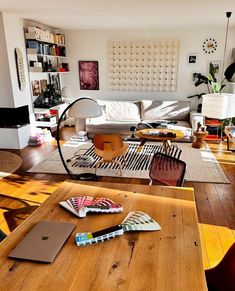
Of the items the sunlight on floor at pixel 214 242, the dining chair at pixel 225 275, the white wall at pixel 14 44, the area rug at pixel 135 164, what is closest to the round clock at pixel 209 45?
the area rug at pixel 135 164

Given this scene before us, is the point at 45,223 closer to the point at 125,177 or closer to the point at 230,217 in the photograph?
the point at 230,217

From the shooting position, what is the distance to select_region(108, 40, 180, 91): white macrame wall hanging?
245 inches

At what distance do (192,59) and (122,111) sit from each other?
2123mm

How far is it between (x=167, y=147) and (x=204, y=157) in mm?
659

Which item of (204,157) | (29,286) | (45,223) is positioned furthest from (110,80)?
(29,286)

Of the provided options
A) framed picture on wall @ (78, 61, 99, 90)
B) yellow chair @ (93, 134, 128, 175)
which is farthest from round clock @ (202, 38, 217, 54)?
yellow chair @ (93, 134, 128, 175)

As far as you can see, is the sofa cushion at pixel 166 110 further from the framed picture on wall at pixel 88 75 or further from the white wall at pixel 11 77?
the white wall at pixel 11 77

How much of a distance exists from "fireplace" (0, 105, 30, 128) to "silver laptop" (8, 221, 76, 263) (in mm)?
3924

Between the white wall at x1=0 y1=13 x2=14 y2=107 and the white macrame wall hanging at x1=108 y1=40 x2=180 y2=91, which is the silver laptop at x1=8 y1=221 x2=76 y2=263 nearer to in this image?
the white wall at x1=0 y1=13 x2=14 y2=107

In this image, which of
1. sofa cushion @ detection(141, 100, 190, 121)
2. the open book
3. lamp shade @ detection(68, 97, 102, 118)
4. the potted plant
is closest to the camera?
the open book

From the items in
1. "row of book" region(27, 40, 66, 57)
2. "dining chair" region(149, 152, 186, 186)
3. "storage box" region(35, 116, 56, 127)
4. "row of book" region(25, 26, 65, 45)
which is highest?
"row of book" region(25, 26, 65, 45)

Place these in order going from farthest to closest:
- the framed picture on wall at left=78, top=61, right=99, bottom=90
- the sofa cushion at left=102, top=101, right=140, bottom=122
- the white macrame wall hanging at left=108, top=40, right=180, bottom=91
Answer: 1. the framed picture on wall at left=78, top=61, right=99, bottom=90
2. the white macrame wall hanging at left=108, top=40, right=180, bottom=91
3. the sofa cushion at left=102, top=101, right=140, bottom=122

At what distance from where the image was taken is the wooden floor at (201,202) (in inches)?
96.0

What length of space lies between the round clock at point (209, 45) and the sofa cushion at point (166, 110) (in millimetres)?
1324
